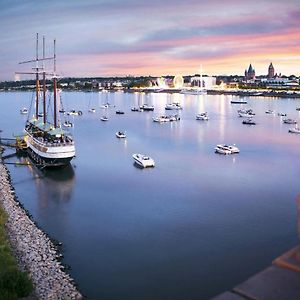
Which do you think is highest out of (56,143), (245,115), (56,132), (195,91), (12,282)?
(195,91)

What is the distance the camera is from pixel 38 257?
11297mm

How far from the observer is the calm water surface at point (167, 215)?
11383 millimetres

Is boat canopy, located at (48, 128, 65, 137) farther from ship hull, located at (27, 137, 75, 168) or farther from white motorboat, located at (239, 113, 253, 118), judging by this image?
white motorboat, located at (239, 113, 253, 118)

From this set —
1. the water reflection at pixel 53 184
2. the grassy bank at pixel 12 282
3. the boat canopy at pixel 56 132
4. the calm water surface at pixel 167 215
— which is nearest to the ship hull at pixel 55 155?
the water reflection at pixel 53 184

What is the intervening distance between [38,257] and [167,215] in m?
6.47

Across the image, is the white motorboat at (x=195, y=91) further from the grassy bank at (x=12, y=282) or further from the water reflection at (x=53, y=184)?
the grassy bank at (x=12, y=282)

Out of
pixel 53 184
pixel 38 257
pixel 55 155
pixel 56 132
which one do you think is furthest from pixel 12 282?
pixel 56 132

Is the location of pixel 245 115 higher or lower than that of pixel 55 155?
higher

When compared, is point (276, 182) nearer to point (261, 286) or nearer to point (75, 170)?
point (75, 170)

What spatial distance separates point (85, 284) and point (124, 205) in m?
7.53

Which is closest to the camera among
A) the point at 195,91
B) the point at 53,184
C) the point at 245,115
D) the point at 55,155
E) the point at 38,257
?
the point at 38,257

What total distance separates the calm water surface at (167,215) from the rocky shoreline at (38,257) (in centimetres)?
64

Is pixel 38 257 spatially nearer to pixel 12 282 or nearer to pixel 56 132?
pixel 12 282

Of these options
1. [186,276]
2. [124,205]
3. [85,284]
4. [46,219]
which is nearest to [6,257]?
[85,284]
